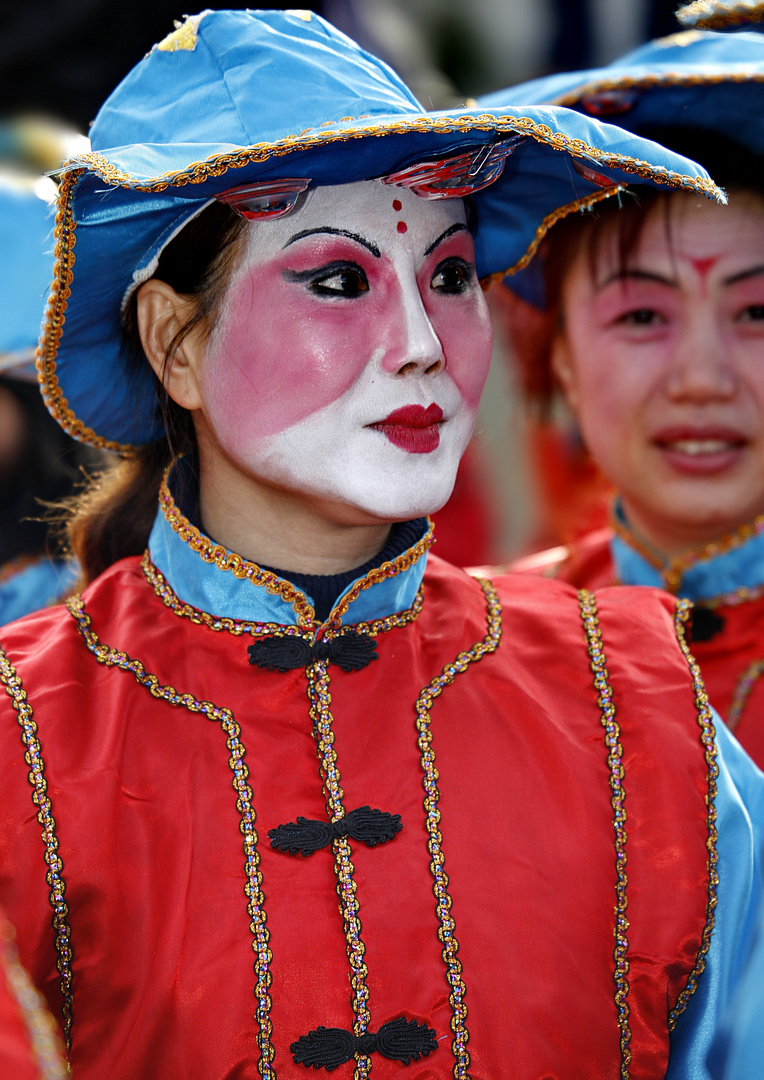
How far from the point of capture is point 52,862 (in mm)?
1392

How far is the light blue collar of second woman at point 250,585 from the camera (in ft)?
5.26

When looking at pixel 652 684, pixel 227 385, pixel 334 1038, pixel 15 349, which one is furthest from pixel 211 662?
pixel 15 349

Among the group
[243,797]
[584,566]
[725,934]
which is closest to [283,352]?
[243,797]

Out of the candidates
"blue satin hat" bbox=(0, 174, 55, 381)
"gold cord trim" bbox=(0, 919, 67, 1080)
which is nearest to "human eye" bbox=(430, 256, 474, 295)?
"gold cord trim" bbox=(0, 919, 67, 1080)

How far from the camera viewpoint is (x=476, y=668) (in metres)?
1.68

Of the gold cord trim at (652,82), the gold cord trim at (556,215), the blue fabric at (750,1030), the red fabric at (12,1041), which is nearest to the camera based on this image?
the red fabric at (12,1041)

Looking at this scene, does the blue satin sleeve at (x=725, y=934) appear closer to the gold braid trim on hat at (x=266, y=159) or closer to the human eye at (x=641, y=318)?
the gold braid trim on hat at (x=266, y=159)

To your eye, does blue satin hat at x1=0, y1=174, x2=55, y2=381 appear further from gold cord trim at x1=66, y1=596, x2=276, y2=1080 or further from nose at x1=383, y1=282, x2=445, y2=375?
nose at x1=383, y1=282, x2=445, y2=375

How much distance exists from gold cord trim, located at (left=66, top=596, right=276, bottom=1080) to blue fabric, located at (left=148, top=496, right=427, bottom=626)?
12 centimetres

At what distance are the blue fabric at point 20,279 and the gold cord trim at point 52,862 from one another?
5.23 ft

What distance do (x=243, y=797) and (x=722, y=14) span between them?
5.52 feet

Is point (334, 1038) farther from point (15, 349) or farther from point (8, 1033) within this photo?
point (15, 349)

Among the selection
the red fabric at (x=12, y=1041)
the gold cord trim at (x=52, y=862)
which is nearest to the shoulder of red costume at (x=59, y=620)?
the gold cord trim at (x=52, y=862)

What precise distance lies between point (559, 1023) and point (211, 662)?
2.04 feet
